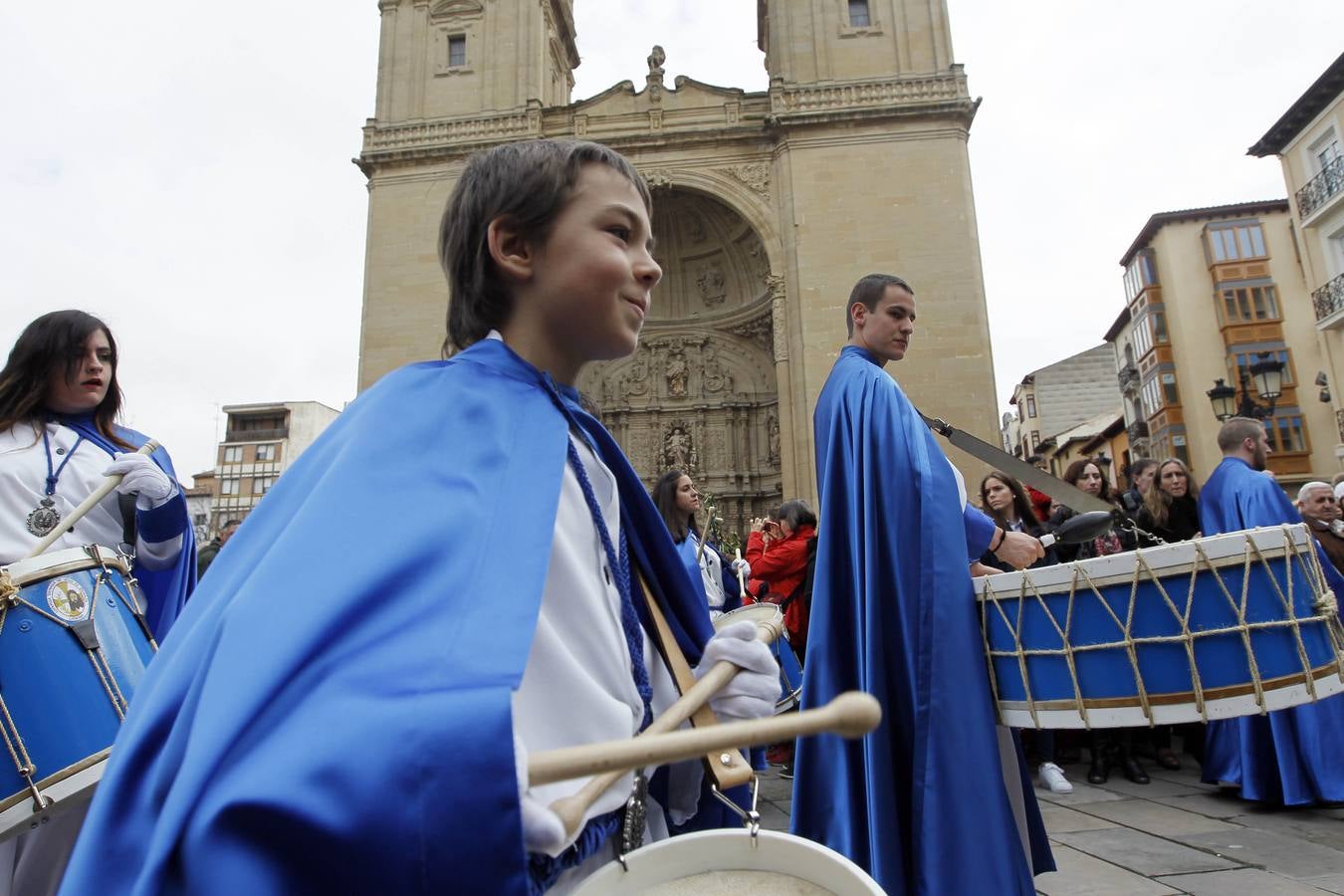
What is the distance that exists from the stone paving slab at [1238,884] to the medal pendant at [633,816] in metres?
2.82

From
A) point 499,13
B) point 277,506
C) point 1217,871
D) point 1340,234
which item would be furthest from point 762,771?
point 1340,234

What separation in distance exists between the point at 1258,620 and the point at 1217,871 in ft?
6.28

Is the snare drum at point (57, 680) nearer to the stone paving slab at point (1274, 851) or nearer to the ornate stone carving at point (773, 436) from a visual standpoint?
the stone paving slab at point (1274, 851)

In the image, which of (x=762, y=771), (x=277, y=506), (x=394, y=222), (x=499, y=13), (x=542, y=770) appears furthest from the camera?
(x=499, y=13)

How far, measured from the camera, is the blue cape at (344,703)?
0.61 metres

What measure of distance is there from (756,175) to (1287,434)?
68.7 feet

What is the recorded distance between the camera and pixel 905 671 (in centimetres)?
225

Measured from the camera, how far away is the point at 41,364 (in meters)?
2.56

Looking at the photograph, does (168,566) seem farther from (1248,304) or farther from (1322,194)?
(1248,304)

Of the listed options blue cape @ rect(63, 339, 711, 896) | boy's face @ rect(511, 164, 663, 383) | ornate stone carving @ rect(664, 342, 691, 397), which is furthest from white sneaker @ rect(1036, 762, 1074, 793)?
ornate stone carving @ rect(664, 342, 691, 397)

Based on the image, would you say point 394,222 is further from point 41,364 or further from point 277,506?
point 277,506

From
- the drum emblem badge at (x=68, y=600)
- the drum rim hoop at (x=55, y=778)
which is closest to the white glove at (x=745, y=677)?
the drum rim hoop at (x=55, y=778)

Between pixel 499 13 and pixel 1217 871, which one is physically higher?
pixel 499 13

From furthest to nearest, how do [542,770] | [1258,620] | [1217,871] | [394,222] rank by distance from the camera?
[394,222] < [1217,871] < [1258,620] < [542,770]
